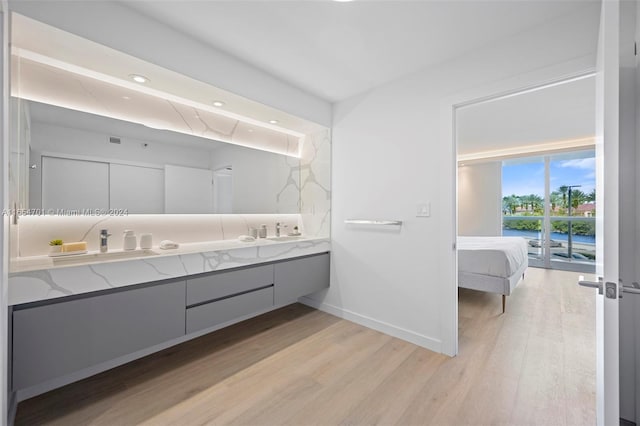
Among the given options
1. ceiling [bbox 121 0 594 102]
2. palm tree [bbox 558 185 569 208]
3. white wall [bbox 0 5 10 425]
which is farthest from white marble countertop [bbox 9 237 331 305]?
A: palm tree [bbox 558 185 569 208]

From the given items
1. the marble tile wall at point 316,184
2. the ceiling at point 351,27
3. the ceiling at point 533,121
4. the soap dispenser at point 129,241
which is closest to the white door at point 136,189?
the soap dispenser at point 129,241

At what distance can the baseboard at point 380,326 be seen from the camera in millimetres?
2334

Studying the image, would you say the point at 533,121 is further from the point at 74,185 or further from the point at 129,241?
the point at 74,185

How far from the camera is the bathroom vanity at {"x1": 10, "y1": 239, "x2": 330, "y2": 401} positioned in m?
1.40

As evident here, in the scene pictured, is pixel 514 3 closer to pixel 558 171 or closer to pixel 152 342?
pixel 152 342

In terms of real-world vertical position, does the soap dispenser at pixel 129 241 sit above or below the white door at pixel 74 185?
below

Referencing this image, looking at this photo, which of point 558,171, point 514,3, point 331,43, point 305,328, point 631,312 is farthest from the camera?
point 558,171

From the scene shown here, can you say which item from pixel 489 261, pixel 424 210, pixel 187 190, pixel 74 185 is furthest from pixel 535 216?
pixel 74 185

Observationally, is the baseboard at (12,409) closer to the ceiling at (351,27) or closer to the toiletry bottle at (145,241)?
the toiletry bottle at (145,241)

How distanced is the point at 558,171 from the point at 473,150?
5.57ft

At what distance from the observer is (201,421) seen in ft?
5.02

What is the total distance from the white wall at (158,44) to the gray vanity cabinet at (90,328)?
152 cm

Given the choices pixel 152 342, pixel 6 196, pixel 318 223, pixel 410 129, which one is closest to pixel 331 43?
pixel 410 129

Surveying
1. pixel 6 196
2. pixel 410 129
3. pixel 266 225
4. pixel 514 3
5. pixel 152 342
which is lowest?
pixel 152 342
